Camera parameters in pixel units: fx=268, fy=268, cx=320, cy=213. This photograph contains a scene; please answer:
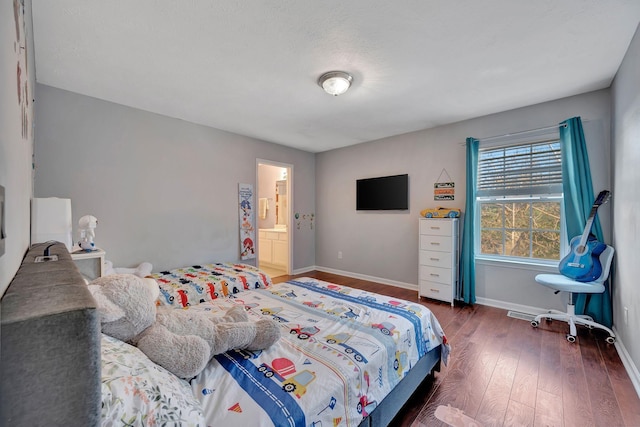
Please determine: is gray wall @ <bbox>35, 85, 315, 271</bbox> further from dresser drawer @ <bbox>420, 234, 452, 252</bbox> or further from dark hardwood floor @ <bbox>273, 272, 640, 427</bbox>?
dark hardwood floor @ <bbox>273, 272, 640, 427</bbox>

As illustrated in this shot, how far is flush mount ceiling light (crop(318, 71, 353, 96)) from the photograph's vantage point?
2.44m

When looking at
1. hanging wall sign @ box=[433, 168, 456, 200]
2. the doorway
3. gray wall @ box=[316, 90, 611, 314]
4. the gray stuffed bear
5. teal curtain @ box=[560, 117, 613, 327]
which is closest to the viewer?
the gray stuffed bear

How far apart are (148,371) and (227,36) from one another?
6.90 ft

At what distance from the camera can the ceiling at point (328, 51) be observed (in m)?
1.71

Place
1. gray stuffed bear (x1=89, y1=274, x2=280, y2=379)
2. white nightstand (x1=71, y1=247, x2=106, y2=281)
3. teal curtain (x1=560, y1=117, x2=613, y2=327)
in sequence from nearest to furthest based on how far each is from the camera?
gray stuffed bear (x1=89, y1=274, x2=280, y2=379) < white nightstand (x1=71, y1=247, x2=106, y2=281) < teal curtain (x1=560, y1=117, x2=613, y2=327)

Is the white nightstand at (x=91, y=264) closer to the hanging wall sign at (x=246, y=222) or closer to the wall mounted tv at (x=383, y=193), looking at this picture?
the hanging wall sign at (x=246, y=222)

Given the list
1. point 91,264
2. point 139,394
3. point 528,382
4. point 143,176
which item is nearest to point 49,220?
point 91,264

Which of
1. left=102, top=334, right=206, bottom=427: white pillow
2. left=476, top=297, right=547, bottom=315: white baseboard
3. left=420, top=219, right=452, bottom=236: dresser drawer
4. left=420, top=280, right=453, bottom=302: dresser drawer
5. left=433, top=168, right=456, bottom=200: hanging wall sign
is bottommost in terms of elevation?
left=476, top=297, right=547, bottom=315: white baseboard

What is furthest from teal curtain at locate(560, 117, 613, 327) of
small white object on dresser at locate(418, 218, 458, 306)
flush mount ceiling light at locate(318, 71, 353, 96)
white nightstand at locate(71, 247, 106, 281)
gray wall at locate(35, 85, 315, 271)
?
white nightstand at locate(71, 247, 106, 281)

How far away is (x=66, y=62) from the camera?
2291 millimetres

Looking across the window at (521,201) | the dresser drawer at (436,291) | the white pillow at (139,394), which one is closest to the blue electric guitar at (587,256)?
the window at (521,201)

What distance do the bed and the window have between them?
7.08 feet

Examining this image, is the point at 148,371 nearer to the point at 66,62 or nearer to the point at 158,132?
the point at 66,62

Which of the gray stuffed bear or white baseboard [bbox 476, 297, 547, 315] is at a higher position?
the gray stuffed bear
